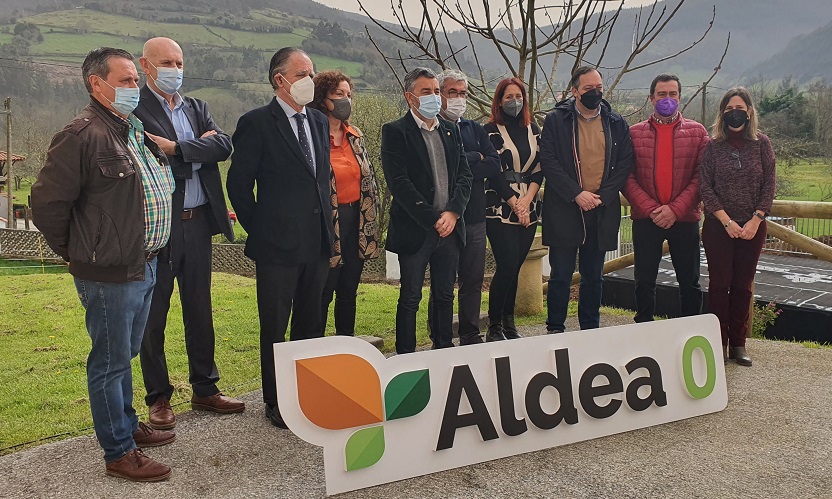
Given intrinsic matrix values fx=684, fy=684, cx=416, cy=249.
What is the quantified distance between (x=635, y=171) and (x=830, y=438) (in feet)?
7.07

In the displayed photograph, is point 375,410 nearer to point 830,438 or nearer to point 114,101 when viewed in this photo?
point 114,101

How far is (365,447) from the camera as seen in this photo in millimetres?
3105

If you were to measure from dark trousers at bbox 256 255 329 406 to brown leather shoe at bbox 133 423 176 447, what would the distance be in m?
0.58

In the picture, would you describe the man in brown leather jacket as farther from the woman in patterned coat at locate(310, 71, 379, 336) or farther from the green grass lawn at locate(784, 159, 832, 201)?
the green grass lawn at locate(784, 159, 832, 201)

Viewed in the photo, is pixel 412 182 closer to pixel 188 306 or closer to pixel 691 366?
pixel 188 306

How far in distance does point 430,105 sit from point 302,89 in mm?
880

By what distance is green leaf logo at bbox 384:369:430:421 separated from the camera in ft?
10.4

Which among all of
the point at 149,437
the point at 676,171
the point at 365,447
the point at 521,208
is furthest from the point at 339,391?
the point at 676,171

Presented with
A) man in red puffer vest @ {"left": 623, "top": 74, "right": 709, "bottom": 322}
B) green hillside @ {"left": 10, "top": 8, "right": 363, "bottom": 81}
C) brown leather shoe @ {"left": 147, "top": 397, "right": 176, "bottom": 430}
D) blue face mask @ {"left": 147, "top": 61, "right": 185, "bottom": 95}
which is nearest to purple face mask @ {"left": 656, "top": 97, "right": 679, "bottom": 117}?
man in red puffer vest @ {"left": 623, "top": 74, "right": 709, "bottom": 322}

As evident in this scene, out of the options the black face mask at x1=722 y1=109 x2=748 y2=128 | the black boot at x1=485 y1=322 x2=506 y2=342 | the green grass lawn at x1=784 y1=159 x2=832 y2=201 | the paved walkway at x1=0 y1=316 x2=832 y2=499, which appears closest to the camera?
the paved walkway at x1=0 y1=316 x2=832 y2=499

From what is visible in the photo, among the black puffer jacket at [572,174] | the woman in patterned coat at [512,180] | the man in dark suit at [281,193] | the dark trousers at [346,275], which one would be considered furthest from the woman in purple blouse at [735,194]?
the man in dark suit at [281,193]

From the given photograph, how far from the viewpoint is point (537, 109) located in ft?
21.9

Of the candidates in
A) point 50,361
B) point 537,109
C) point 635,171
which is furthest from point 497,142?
point 50,361

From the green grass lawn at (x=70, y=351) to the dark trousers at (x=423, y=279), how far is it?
113 centimetres
